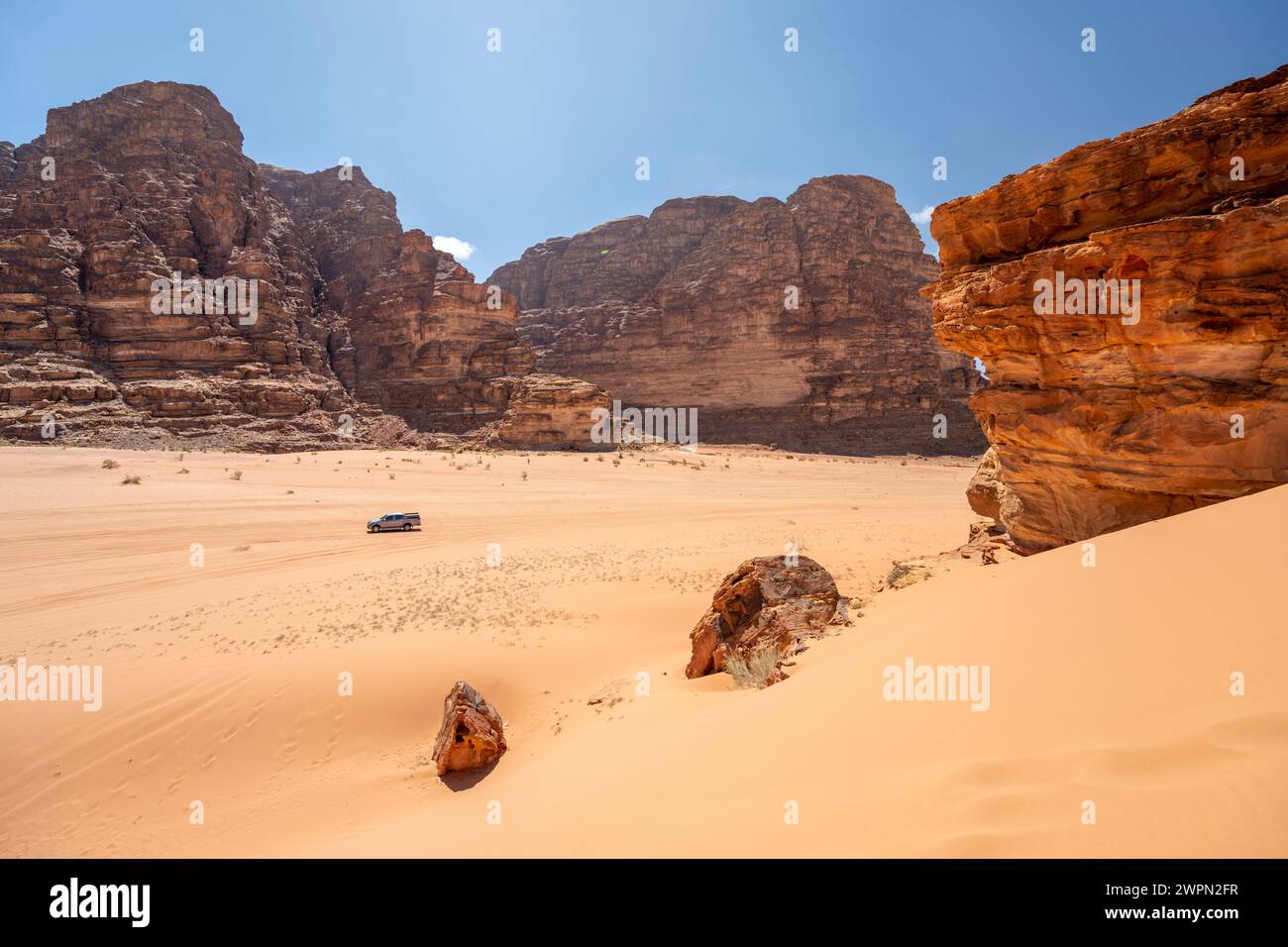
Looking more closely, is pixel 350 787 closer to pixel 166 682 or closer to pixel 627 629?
pixel 166 682

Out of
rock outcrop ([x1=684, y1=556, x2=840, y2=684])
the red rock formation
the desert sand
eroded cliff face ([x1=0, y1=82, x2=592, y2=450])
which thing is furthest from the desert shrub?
eroded cliff face ([x1=0, y1=82, x2=592, y2=450])

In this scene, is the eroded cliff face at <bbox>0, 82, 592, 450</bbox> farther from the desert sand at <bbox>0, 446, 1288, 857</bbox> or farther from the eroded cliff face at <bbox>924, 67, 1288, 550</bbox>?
the eroded cliff face at <bbox>924, 67, 1288, 550</bbox>

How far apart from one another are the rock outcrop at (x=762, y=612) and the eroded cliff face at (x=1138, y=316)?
3248 millimetres

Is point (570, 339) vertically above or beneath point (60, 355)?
above

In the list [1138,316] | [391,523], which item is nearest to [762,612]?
[1138,316]

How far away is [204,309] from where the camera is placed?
4844 cm

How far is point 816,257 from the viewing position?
72750 millimetres

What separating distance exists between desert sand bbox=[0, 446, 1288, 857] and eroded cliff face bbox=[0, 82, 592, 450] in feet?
112

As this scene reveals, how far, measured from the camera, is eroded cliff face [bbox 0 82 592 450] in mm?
41375

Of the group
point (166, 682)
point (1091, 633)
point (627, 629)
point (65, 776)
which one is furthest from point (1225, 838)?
point (166, 682)

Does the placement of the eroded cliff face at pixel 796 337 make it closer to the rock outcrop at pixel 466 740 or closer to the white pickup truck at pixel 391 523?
the white pickup truck at pixel 391 523

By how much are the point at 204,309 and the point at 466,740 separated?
191 feet

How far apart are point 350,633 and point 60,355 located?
5300cm
